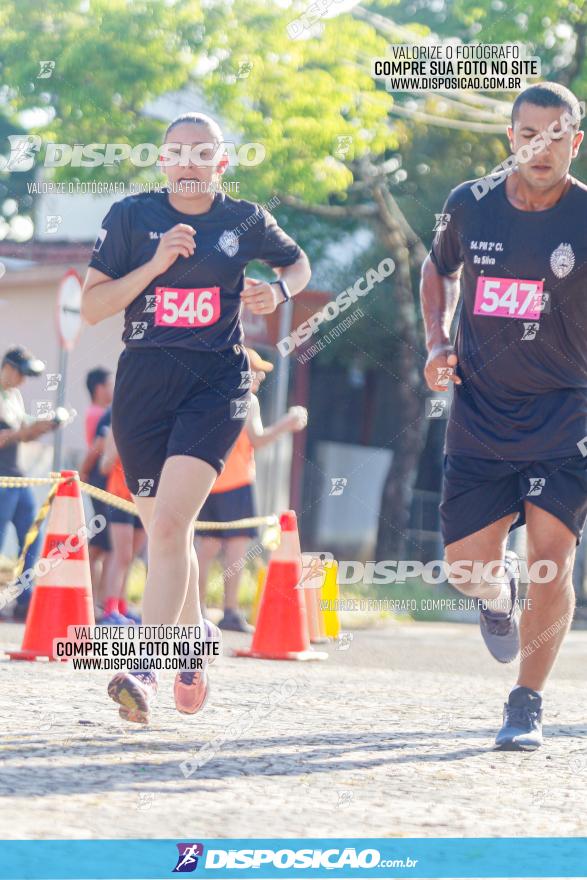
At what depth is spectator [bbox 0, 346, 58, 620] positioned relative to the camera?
995 centimetres

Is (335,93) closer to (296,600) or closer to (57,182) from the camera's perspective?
(57,182)

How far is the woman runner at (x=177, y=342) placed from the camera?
4961 millimetres

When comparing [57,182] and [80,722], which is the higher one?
[57,182]

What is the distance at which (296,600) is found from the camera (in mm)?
8695

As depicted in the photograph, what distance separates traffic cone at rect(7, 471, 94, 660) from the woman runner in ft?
8.59

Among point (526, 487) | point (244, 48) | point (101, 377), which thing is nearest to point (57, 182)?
point (244, 48)

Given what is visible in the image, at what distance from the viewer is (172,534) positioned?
4.97 m

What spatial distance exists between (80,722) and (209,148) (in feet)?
6.46

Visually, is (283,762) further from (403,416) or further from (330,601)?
(403,416)

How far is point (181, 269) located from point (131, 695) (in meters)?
1.36

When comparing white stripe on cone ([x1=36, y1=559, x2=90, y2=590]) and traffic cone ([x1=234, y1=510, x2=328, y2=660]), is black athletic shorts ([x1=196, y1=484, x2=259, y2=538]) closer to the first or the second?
traffic cone ([x1=234, y1=510, x2=328, y2=660])

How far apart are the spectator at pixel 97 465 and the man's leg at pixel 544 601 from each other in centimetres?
584

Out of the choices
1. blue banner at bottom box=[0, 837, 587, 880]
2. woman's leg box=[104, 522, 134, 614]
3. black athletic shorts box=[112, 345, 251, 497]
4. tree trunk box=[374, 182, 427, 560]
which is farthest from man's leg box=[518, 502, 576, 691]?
tree trunk box=[374, 182, 427, 560]

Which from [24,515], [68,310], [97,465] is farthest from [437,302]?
[68,310]
